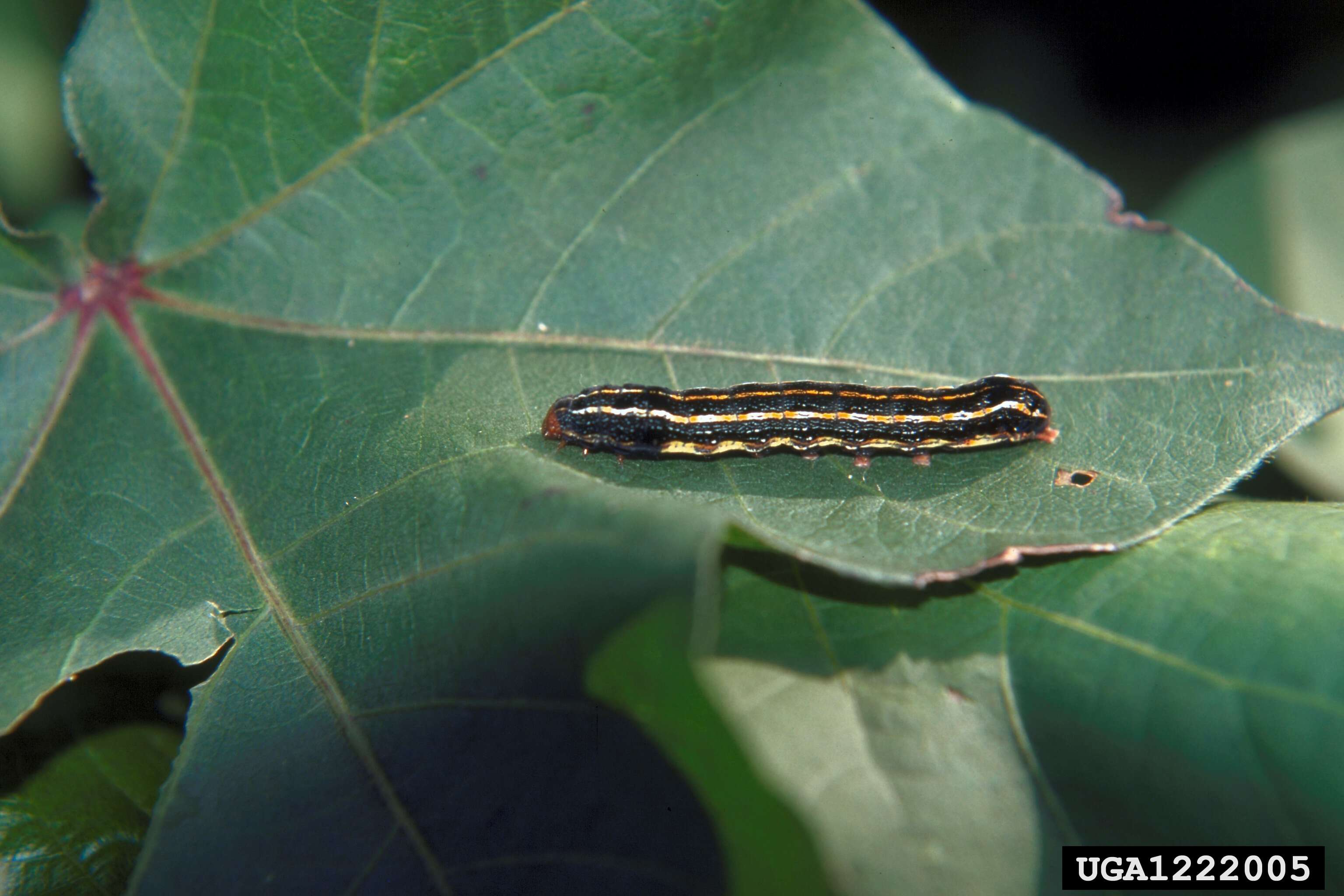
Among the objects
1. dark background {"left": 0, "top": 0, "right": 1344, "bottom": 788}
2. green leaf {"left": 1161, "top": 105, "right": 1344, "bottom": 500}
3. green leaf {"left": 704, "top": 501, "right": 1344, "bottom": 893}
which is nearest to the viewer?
green leaf {"left": 704, "top": 501, "right": 1344, "bottom": 893}

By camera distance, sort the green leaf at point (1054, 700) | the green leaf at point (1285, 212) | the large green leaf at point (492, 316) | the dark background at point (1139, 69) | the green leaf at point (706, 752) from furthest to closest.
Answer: the dark background at point (1139, 69) → the green leaf at point (1285, 212) → the large green leaf at point (492, 316) → the green leaf at point (1054, 700) → the green leaf at point (706, 752)

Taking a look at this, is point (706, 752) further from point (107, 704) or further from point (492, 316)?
point (107, 704)

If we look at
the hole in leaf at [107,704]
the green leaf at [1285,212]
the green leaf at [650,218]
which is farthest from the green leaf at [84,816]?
the green leaf at [1285,212]

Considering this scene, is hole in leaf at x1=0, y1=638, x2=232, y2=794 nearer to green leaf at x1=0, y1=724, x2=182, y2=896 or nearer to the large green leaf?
green leaf at x1=0, y1=724, x2=182, y2=896

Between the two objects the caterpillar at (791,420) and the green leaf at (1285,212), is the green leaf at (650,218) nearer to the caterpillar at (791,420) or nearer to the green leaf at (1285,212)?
the caterpillar at (791,420)

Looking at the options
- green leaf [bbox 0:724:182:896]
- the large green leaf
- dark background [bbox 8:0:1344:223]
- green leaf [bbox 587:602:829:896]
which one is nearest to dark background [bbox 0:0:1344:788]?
dark background [bbox 8:0:1344:223]

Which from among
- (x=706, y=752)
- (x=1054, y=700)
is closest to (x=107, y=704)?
(x=706, y=752)

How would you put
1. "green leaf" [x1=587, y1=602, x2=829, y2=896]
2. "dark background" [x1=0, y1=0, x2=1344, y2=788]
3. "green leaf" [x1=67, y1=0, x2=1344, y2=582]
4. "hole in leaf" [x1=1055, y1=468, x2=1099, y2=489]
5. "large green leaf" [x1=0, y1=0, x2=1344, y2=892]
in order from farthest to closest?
"dark background" [x1=0, y1=0, x2=1344, y2=788]
"green leaf" [x1=67, y1=0, x2=1344, y2=582]
"hole in leaf" [x1=1055, y1=468, x2=1099, y2=489]
"large green leaf" [x1=0, y1=0, x2=1344, y2=892]
"green leaf" [x1=587, y1=602, x2=829, y2=896]
